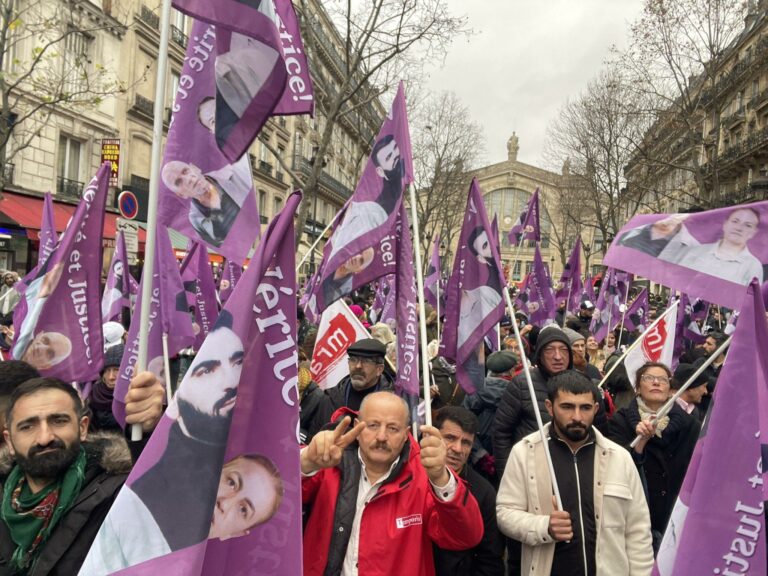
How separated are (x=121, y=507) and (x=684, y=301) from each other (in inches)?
393

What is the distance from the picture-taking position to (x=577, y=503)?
2.91 meters

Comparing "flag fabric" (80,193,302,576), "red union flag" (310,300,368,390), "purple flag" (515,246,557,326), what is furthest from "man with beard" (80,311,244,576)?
"purple flag" (515,246,557,326)

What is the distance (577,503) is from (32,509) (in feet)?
7.61

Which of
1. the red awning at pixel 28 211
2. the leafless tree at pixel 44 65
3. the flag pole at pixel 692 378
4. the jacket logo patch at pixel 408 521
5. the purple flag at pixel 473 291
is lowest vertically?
the jacket logo patch at pixel 408 521

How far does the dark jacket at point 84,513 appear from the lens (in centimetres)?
213

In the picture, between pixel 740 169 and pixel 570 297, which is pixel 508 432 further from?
pixel 740 169

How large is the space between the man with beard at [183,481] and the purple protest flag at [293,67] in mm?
1890

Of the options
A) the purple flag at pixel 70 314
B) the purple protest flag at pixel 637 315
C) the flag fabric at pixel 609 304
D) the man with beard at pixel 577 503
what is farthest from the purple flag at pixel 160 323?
the purple protest flag at pixel 637 315

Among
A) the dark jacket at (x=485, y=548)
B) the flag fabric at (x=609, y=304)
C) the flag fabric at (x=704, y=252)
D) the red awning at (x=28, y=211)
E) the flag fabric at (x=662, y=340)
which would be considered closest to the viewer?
the dark jacket at (x=485, y=548)

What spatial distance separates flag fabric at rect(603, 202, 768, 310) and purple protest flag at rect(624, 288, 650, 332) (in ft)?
28.3

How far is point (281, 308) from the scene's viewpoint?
2.07 m

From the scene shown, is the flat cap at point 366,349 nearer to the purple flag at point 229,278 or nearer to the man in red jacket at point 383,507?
the man in red jacket at point 383,507

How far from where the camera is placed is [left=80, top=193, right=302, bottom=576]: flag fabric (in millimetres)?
1673

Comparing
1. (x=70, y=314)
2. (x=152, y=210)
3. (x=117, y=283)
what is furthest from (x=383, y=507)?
(x=117, y=283)
